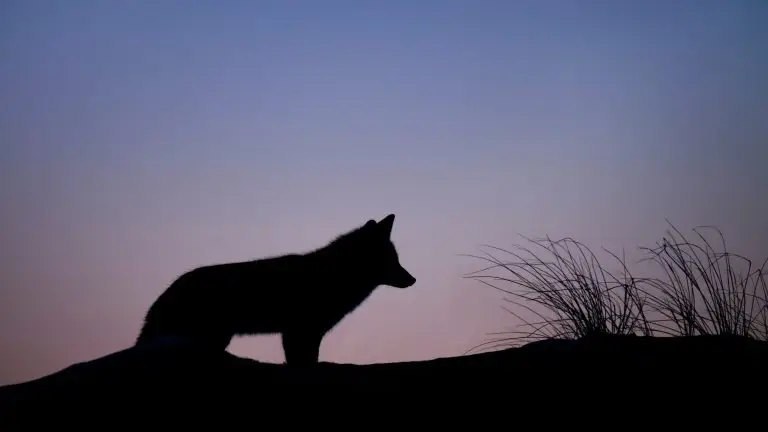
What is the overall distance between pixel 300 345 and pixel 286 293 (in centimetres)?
38

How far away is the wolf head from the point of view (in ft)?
19.5

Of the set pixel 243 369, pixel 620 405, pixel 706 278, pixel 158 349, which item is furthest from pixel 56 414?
pixel 706 278

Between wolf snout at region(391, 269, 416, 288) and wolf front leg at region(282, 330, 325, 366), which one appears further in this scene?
wolf snout at region(391, 269, 416, 288)

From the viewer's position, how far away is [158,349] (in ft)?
9.05

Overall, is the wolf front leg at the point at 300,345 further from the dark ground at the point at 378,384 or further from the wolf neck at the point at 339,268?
the dark ground at the point at 378,384

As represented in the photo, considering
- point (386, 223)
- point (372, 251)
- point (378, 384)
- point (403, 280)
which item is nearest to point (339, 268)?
point (372, 251)

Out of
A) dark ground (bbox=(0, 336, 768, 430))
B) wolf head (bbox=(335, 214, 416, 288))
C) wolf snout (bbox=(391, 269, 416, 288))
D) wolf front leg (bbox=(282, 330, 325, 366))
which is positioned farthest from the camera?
wolf snout (bbox=(391, 269, 416, 288))

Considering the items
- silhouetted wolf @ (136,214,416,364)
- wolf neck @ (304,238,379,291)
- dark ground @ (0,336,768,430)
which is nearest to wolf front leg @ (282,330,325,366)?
silhouetted wolf @ (136,214,416,364)

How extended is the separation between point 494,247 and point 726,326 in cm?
171

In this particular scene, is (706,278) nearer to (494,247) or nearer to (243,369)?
(494,247)

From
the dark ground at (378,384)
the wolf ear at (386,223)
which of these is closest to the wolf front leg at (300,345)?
the wolf ear at (386,223)

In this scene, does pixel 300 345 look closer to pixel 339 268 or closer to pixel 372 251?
pixel 339 268

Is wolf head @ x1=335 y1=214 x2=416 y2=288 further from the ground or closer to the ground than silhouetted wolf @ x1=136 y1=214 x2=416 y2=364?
further from the ground

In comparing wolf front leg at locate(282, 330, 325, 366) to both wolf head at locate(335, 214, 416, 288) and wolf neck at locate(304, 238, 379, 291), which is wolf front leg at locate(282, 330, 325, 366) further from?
wolf head at locate(335, 214, 416, 288)
